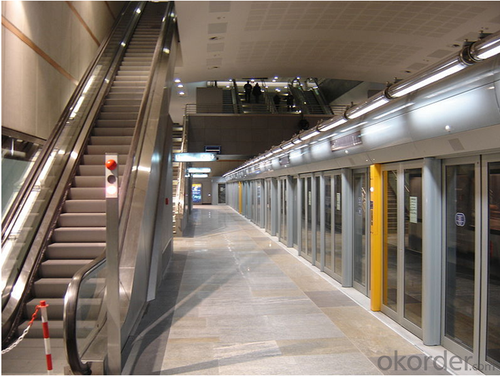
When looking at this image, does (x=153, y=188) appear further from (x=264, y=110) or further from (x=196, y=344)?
(x=264, y=110)

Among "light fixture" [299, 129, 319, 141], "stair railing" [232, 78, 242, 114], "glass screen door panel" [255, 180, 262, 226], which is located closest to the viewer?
"light fixture" [299, 129, 319, 141]

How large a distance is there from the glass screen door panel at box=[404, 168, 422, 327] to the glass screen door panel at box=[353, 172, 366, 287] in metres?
1.51

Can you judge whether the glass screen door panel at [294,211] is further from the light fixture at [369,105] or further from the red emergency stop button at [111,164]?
the red emergency stop button at [111,164]

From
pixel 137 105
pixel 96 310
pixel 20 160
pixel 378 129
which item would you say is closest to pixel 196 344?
pixel 96 310

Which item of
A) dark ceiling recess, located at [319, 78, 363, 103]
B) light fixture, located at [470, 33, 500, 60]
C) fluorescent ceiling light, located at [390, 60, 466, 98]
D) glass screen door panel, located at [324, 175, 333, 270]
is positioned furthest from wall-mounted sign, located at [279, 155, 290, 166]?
dark ceiling recess, located at [319, 78, 363, 103]

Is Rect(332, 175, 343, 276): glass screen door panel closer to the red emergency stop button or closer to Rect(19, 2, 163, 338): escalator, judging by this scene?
Rect(19, 2, 163, 338): escalator

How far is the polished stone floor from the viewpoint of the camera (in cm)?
393

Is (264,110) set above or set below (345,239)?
above

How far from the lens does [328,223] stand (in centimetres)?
815

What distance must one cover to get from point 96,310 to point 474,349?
11.7 ft

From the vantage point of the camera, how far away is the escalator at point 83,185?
14.9ft

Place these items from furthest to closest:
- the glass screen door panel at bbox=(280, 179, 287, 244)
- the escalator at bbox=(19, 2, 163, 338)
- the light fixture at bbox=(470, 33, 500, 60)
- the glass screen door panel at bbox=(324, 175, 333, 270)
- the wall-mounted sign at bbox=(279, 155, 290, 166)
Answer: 1. the glass screen door panel at bbox=(280, 179, 287, 244)
2. the wall-mounted sign at bbox=(279, 155, 290, 166)
3. the glass screen door panel at bbox=(324, 175, 333, 270)
4. the escalator at bbox=(19, 2, 163, 338)
5. the light fixture at bbox=(470, 33, 500, 60)

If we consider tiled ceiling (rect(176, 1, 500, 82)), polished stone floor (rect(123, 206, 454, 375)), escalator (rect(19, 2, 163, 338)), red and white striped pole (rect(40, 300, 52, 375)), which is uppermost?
tiled ceiling (rect(176, 1, 500, 82))

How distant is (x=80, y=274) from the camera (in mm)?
3332
